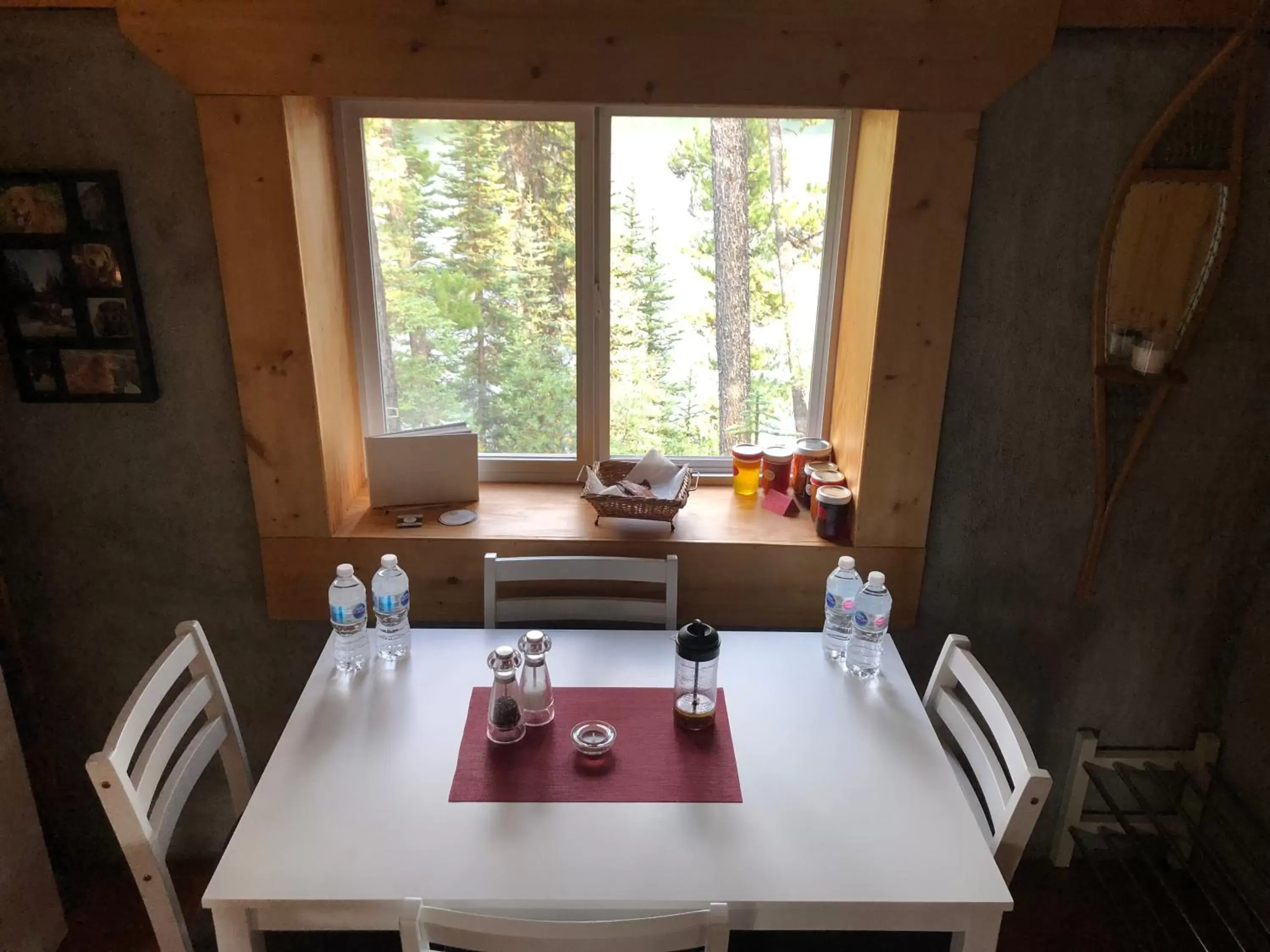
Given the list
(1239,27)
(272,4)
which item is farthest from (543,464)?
(1239,27)

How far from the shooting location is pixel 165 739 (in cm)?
162

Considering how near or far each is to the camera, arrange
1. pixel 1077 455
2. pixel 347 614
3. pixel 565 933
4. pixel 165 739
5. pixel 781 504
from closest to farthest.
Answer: pixel 565 933, pixel 165 739, pixel 347 614, pixel 1077 455, pixel 781 504

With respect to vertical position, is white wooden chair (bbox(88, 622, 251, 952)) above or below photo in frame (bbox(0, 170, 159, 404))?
below

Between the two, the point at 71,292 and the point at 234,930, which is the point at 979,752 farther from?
the point at 71,292

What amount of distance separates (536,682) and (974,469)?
1.08 m

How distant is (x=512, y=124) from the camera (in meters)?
2.15

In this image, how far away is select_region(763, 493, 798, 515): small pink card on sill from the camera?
229 centimetres

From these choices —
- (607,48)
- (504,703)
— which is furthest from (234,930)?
(607,48)

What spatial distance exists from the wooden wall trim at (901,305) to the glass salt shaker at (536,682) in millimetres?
812

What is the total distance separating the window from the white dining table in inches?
31.1

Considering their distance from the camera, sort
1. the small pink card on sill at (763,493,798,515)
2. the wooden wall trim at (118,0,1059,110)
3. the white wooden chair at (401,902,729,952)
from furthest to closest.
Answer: the small pink card on sill at (763,493,798,515) → the wooden wall trim at (118,0,1059,110) → the white wooden chair at (401,902,729,952)

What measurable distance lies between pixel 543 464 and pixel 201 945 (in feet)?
4.18

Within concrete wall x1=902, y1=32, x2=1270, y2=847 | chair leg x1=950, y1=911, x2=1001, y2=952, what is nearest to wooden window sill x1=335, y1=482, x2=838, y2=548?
concrete wall x1=902, y1=32, x2=1270, y2=847

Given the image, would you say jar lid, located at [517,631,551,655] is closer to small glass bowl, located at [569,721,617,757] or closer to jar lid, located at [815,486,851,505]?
small glass bowl, located at [569,721,617,757]
